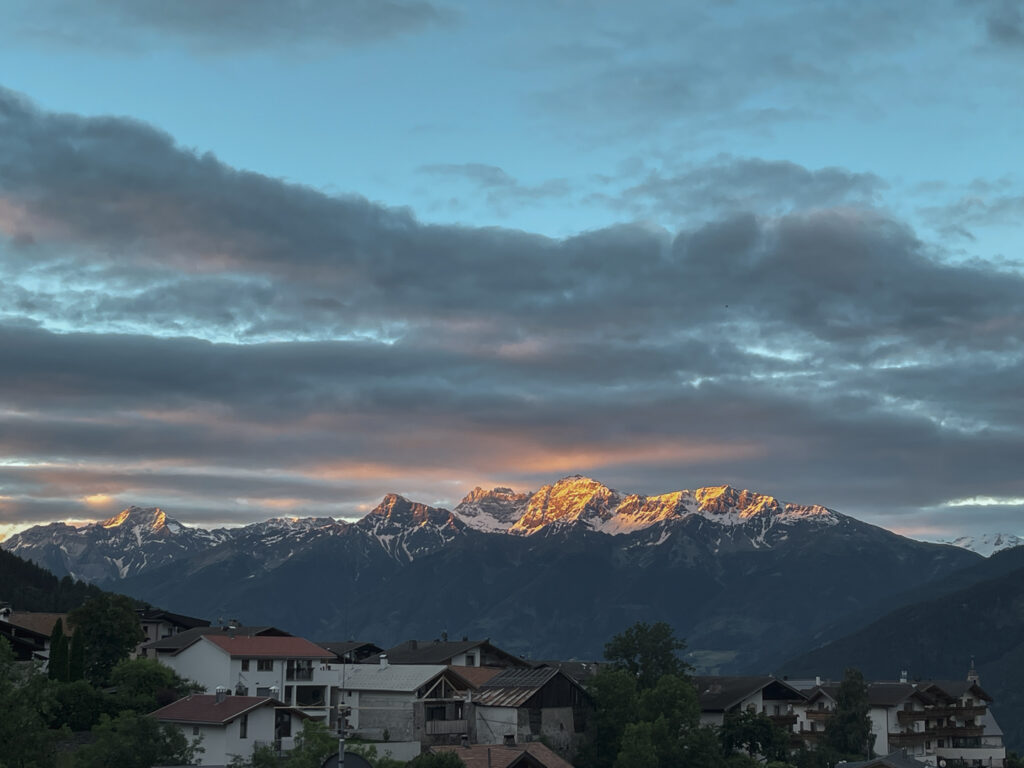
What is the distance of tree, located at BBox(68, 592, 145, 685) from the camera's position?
12125 centimetres

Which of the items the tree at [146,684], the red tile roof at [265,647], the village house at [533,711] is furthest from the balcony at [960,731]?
the tree at [146,684]

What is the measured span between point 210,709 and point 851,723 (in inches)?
2937

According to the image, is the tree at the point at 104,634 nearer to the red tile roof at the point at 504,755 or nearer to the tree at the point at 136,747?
the tree at the point at 136,747

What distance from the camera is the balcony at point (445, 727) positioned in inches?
4596

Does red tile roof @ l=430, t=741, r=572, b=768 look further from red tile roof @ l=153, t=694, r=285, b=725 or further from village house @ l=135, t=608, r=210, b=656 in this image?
village house @ l=135, t=608, r=210, b=656

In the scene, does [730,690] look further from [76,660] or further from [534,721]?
[76,660]

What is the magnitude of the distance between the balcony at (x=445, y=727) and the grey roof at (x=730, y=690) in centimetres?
3054

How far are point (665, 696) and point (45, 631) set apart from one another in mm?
73942

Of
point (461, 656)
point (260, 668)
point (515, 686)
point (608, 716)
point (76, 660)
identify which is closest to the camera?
point (76, 660)

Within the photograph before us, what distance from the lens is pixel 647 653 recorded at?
13875cm

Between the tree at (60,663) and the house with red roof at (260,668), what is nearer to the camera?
the tree at (60,663)

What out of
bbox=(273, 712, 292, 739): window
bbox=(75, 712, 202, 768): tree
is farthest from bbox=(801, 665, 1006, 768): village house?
bbox=(75, 712, 202, 768): tree

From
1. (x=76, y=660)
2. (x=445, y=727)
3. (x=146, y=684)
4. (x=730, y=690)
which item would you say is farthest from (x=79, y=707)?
(x=730, y=690)

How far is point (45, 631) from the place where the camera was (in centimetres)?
14500
